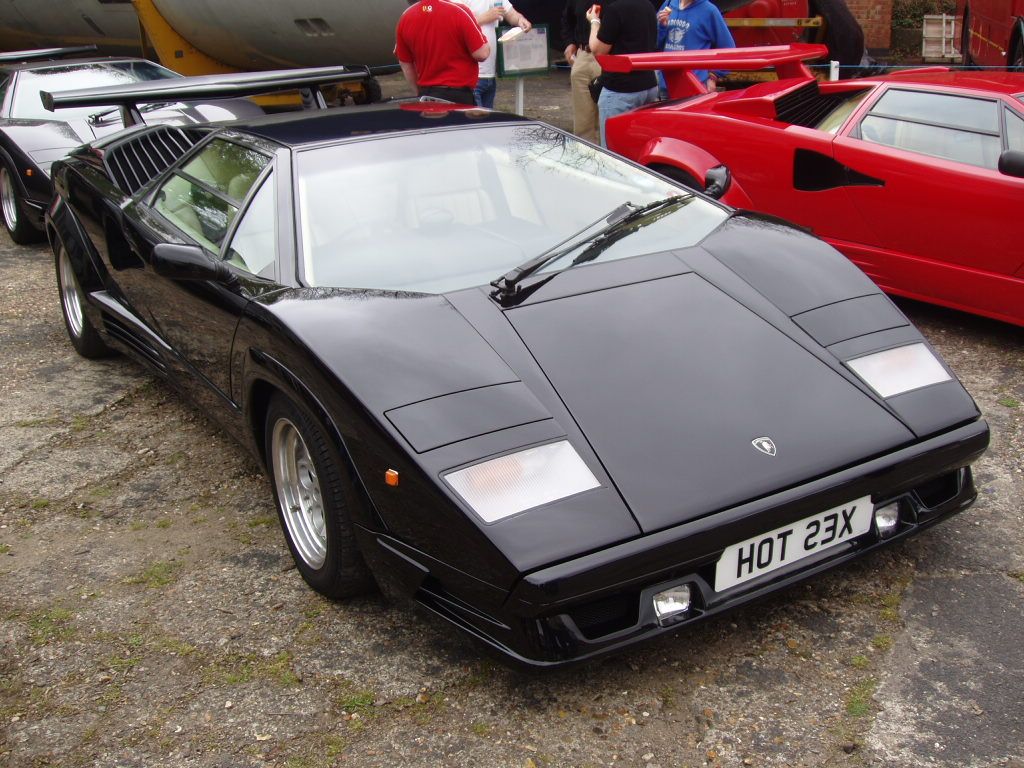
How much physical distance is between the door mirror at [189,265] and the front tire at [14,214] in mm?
4539

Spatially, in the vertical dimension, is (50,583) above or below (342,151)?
below

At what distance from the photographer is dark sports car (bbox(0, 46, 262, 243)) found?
6.71 metres

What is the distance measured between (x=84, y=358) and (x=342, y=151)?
89.5 inches

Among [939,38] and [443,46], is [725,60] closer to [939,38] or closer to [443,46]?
[443,46]

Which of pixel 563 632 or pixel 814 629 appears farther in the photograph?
pixel 814 629

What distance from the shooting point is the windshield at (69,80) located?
7.20m

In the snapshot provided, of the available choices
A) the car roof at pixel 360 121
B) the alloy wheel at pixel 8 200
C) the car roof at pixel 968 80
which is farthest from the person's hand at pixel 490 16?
the car roof at pixel 360 121

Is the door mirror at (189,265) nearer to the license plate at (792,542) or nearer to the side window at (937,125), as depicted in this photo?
the license plate at (792,542)

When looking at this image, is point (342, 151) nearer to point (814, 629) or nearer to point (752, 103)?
point (814, 629)

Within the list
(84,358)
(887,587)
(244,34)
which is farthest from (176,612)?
(244,34)

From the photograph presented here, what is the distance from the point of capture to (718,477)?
2.26 m

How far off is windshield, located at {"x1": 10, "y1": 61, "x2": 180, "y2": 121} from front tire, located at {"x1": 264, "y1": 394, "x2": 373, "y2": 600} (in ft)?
16.2

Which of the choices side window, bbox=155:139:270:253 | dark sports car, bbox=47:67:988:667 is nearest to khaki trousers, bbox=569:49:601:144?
dark sports car, bbox=47:67:988:667

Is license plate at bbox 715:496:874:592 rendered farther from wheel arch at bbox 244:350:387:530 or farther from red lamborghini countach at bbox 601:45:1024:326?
red lamborghini countach at bbox 601:45:1024:326
